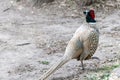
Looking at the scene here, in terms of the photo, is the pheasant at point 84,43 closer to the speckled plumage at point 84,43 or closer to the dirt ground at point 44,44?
the speckled plumage at point 84,43

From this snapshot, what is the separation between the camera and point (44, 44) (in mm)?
8641

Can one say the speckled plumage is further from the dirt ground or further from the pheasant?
the dirt ground

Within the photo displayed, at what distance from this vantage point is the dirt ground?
260 inches

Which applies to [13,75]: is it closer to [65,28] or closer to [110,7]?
[65,28]

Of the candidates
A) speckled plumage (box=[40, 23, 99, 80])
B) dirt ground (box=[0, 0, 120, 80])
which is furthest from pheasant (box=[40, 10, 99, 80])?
dirt ground (box=[0, 0, 120, 80])

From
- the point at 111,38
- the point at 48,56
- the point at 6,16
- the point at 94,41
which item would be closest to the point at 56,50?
the point at 48,56

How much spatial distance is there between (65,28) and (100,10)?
5.89ft

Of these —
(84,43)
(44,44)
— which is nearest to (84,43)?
(84,43)

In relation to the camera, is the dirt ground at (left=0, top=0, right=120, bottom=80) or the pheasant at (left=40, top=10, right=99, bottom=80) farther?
the dirt ground at (left=0, top=0, right=120, bottom=80)

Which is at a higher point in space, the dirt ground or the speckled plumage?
the speckled plumage

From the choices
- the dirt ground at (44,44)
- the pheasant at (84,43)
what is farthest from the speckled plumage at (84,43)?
the dirt ground at (44,44)

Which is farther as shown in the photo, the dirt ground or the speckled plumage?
the dirt ground

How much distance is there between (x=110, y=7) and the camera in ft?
37.6

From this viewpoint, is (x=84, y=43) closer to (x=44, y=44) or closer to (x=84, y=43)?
(x=84, y=43)
